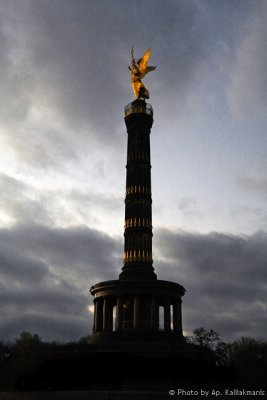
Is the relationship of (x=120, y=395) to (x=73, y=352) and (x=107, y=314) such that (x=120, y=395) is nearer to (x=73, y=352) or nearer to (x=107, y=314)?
(x=73, y=352)

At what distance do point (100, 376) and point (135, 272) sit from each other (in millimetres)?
19105

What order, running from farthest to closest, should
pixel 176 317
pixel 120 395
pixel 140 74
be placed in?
pixel 140 74
pixel 176 317
pixel 120 395

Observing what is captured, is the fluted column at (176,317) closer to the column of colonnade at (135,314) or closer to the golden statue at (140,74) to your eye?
the column of colonnade at (135,314)

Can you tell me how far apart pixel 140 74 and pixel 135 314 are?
120ft

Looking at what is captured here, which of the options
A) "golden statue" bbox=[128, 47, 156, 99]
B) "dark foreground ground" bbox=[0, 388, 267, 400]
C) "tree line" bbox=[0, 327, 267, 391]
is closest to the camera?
"dark foreground ground" bbox=[0, 388, 267, 400]

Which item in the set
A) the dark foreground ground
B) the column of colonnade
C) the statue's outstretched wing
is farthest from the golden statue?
the dark foreground ground

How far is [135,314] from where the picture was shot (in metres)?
53.7

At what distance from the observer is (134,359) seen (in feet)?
135

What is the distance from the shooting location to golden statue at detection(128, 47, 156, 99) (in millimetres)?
69000

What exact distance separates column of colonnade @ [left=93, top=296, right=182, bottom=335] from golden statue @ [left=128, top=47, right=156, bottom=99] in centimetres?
3081

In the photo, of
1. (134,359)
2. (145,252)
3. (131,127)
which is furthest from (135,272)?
(131,127)

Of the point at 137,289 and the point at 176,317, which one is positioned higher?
the point at 137,289

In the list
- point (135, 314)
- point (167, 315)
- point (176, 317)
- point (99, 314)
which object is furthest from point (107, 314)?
point (176, 317)

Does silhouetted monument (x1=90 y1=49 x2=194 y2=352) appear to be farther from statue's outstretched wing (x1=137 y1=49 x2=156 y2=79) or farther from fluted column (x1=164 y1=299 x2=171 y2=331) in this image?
statue's outstretched wing (x1=137 y1=49 x2=156 y2=79)
